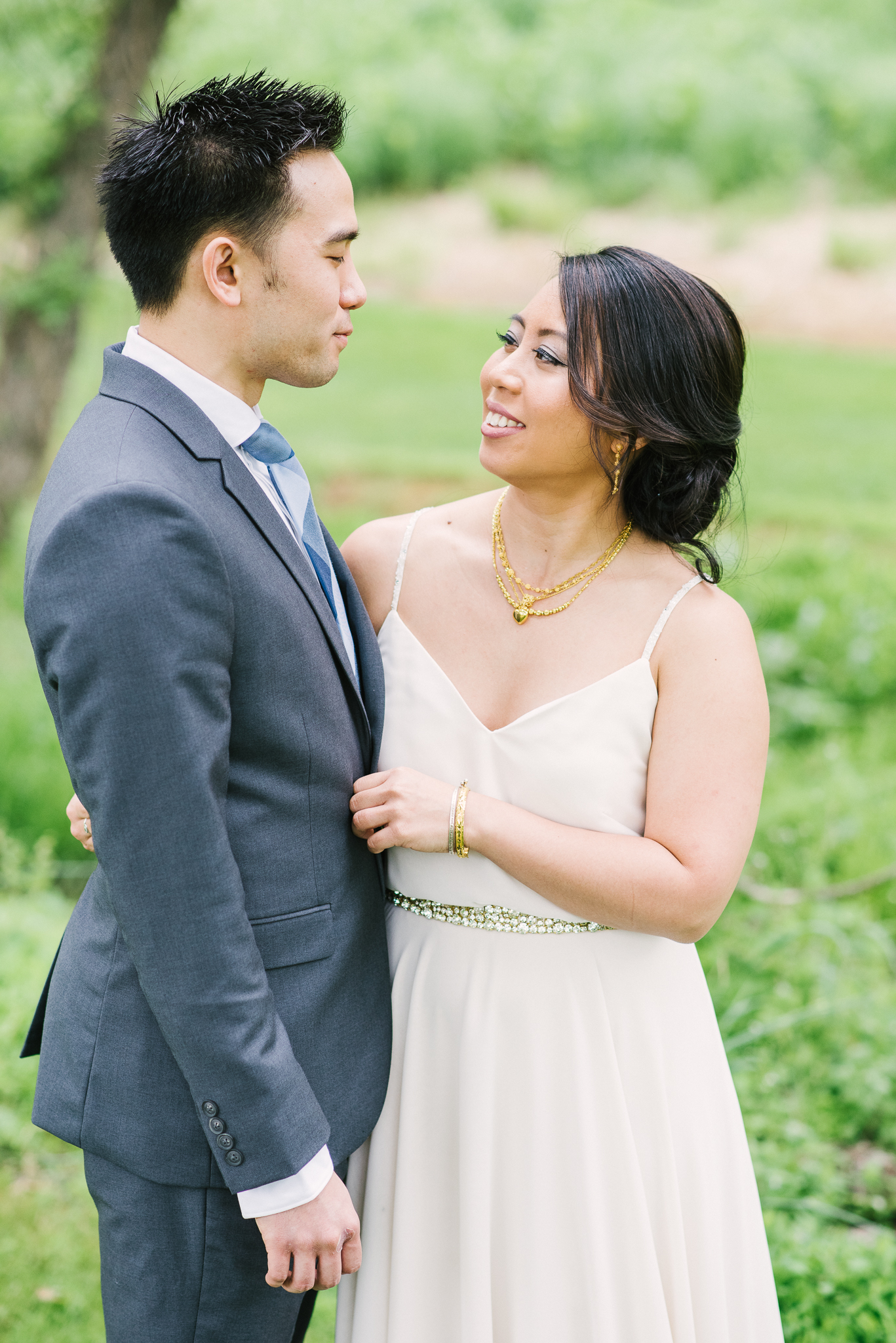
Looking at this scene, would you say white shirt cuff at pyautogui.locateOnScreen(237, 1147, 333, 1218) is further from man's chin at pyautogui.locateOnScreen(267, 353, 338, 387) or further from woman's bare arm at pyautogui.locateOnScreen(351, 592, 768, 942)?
man's chin at pyautogui.locateOnScreen(267, 353, 338, 387)

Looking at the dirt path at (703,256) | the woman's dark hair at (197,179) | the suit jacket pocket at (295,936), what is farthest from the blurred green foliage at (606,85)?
the suit jacket pocket at (295,936)

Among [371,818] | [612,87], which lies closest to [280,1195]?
[371,818]

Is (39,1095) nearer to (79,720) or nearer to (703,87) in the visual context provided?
(79,720)

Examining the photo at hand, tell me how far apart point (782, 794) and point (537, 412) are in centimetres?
346

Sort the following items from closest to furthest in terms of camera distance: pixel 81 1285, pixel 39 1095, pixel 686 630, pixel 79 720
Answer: pixel 79 720 → pixel 39 1095 → pixel 686 630 → pixel 81 1285

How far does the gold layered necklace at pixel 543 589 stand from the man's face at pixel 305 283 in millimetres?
577

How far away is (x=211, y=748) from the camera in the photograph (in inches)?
57.2

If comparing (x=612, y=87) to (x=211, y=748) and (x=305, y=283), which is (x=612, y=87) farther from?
(x=211, y=748)

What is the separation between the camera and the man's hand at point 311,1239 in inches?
61.9

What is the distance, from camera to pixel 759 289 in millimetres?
9484

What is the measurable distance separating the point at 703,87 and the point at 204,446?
35.3 ft

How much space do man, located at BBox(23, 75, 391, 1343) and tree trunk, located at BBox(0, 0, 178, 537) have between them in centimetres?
447

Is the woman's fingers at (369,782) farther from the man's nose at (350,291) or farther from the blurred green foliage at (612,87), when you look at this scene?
the blurred green foliage at (612,87)

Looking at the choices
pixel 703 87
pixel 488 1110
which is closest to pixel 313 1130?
pixel 488 1110
